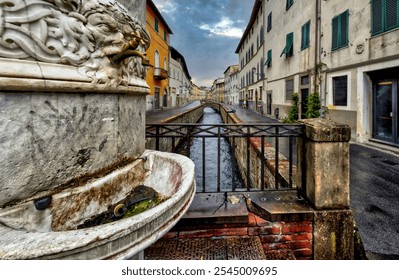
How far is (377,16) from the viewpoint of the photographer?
20.4 feet

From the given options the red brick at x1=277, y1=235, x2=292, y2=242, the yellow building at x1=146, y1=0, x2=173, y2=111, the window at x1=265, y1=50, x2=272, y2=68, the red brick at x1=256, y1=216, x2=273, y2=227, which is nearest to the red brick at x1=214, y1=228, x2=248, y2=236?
the red brick at x1=256, y1=216, x2=273, y2=227

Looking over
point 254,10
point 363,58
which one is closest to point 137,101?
point 363,58

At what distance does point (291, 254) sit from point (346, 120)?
23.9 feet

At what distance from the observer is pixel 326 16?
8695 mm

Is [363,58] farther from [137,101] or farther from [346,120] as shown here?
[137,101]

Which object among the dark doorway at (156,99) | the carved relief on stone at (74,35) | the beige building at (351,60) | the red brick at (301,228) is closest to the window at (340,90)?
the beige building at (351,60)

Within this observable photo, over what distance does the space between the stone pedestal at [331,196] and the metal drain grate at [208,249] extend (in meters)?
0.79

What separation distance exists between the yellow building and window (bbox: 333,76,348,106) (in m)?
12.4

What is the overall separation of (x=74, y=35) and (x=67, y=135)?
579 millimetres

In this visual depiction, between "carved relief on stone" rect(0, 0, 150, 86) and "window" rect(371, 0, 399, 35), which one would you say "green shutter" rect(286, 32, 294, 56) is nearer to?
"window" rect(371, 0, 399, 35)

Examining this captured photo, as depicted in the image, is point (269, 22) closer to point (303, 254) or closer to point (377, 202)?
point (377, 202)

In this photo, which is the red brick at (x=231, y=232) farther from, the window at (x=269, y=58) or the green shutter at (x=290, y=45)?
the window at (x=269, y=58)

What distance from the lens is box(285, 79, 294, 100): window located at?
12438 mm

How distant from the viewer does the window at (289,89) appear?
12438 millimetres
